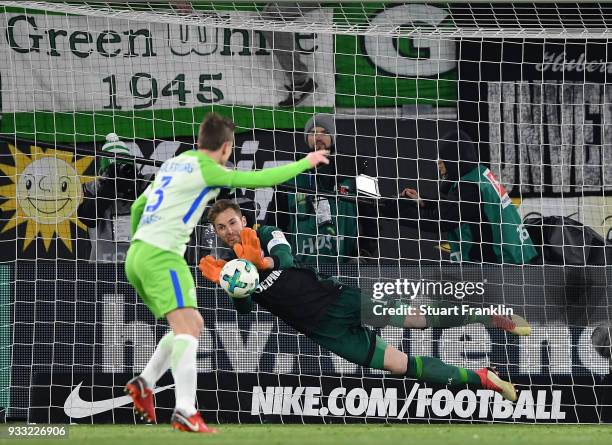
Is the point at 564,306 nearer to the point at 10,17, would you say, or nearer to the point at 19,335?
the point at 19,335

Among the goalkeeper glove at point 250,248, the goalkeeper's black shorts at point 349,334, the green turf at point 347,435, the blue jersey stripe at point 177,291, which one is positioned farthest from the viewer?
the goalkeeper's black shorts at point 349,334

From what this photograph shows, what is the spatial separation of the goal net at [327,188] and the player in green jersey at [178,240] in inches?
127

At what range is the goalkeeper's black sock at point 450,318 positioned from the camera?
35.3ft

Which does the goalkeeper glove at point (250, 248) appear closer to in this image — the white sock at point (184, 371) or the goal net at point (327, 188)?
the goal net at point (327, 188)

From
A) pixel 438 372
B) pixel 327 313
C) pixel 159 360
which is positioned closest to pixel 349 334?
pixel 327 313

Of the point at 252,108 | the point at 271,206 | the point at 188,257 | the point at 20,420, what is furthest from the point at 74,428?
the point at 252,108

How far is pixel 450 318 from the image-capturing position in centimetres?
1077

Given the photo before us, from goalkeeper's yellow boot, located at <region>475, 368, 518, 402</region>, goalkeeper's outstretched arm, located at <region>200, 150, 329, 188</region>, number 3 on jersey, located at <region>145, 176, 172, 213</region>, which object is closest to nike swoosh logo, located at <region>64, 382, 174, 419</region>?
goalkeeper's yellow boot, located at <region>475, 368, 518, 402</region>

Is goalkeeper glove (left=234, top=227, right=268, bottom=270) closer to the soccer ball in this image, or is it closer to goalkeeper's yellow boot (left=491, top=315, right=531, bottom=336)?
the soccer ball

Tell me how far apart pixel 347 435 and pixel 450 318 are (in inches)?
110

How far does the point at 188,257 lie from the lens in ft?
36.2

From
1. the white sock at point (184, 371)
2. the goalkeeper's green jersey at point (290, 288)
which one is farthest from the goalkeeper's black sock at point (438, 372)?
the white sock at point (184, 371)

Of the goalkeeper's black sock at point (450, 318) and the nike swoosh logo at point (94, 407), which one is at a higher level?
the goalkeeper's black sock at point (450, 318)

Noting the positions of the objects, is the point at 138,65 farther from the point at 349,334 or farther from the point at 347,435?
the point at 347,435
